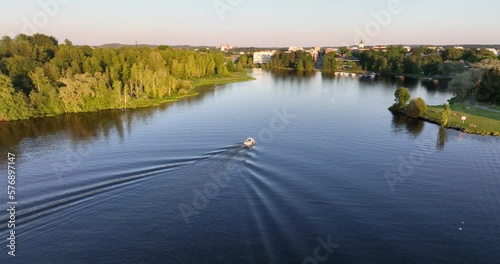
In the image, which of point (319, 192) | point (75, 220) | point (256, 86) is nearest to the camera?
point (75, 220)

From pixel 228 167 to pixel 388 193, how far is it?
19.8m

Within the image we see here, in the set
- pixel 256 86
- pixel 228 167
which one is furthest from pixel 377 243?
pixel 256 86

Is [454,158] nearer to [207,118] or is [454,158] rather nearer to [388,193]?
[388,193]

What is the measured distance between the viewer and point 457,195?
37656 millimetres

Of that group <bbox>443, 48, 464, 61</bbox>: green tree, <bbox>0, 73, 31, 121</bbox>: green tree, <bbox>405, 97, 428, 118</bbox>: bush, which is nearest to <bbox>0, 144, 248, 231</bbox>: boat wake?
<bbox>0, 73, 31, 121</bbox>: green tree

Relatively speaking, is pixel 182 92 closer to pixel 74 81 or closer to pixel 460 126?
pixel 74 81
